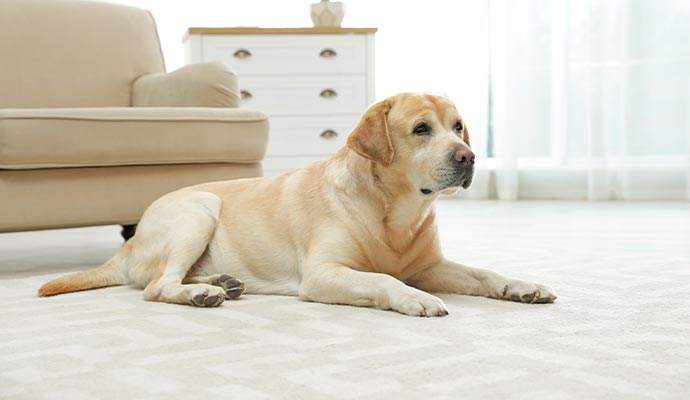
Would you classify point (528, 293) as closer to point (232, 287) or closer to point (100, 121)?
point (232, 287)

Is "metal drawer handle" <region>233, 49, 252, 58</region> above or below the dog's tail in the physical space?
above

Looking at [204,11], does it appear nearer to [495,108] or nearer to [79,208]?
[495,108]

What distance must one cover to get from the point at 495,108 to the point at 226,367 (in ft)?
14.5

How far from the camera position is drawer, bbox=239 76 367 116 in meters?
4.95

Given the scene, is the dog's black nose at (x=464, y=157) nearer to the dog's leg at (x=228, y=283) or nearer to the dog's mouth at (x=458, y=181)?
the dog's mouth at (x=458, y=181)

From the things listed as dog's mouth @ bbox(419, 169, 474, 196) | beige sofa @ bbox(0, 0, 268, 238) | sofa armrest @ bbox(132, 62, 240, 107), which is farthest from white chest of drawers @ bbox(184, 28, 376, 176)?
dog's mouth @ bbox(419, 169, 474, 196)

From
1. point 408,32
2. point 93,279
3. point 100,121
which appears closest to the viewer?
point 93,279

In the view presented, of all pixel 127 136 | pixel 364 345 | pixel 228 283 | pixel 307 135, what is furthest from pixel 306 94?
pixel 364 345

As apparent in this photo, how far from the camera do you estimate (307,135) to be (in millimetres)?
4953

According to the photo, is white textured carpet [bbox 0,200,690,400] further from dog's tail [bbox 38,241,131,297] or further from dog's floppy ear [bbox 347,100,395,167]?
dog's floppy ear [bbox 347,100,395,167]

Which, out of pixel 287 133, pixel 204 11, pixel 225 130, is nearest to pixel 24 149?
pixel 225 130

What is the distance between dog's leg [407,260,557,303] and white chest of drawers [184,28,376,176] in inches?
108

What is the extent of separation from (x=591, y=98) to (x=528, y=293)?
3.54 meters

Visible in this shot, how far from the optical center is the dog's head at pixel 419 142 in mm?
2006
